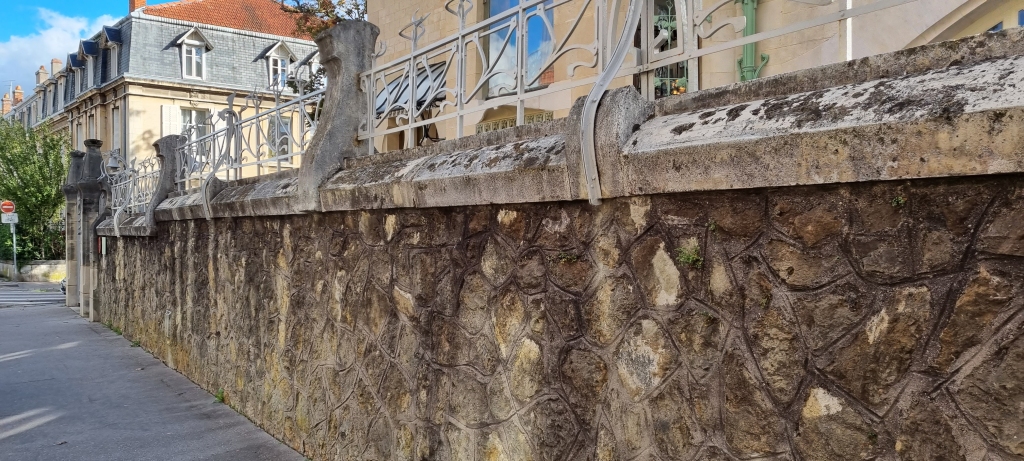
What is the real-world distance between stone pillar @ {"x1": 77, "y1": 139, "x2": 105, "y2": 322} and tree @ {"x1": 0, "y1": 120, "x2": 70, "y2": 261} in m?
15.1

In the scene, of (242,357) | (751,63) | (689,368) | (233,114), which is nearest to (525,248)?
(689,368)

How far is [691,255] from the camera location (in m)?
2.41

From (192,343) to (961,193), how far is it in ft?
25.3

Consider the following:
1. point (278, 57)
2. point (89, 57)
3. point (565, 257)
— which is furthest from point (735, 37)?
point (89, 57)

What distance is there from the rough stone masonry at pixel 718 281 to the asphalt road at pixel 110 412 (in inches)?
75.9

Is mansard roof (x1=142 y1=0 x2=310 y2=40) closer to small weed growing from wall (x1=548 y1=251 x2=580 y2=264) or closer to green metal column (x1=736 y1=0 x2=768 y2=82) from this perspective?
green metal column (x1=736 y1=0 x2=768 y2=82)

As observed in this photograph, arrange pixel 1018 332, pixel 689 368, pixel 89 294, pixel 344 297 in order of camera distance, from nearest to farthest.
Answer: pixel 1018 332, pixel 689 368, pixel 344 297, pixel 89 294

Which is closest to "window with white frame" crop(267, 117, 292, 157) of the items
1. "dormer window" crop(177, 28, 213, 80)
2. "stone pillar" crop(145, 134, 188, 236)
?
"stone pillar" crop(145, 134, 188, 236)

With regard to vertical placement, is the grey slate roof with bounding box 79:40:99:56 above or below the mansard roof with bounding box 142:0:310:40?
below

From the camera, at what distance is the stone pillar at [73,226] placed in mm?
15367

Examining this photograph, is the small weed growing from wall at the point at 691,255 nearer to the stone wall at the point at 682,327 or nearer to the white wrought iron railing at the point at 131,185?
the stone wall at the point at 682,327

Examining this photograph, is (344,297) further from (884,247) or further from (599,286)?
(884,247)

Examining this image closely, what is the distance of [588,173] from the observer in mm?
2666

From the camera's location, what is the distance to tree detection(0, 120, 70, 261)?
28344 mm
